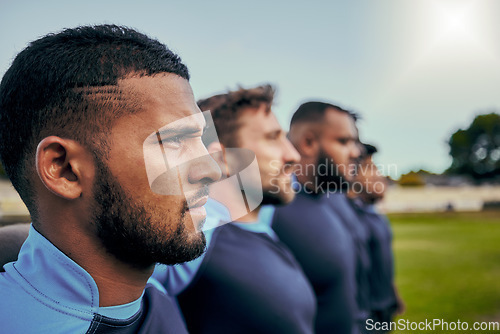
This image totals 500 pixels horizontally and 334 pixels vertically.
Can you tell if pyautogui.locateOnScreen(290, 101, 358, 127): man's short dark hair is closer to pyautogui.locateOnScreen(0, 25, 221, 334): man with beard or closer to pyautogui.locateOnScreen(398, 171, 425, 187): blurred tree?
pyautogui.locateOnScreen(0, 25, 221, 334): man with beard

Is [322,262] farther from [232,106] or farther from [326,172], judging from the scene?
[232,106]

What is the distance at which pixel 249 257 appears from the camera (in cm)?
211

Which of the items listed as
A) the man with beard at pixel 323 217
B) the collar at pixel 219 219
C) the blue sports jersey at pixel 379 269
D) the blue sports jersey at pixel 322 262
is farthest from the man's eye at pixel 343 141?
the blue sports jersey at pixel 379 269

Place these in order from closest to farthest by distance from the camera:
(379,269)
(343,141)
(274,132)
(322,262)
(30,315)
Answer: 1. (30,315)
2. (274,132)
3. (322,262)
4. (343,141)
5. (379,269)

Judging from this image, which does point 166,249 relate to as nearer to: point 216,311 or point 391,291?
point 216,311

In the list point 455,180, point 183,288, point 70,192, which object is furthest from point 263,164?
point 455,180

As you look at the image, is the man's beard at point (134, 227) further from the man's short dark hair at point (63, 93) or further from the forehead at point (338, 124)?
the forehead at point (338, 124)

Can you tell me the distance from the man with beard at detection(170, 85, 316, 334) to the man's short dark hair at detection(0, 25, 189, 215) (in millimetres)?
893

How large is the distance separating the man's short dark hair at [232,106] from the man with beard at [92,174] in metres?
1.20

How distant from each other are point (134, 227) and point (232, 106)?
1.48m

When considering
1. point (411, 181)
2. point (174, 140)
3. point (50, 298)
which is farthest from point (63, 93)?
point (411, 181)

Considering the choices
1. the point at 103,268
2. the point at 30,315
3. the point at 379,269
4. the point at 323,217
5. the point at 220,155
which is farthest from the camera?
the point at 379,269

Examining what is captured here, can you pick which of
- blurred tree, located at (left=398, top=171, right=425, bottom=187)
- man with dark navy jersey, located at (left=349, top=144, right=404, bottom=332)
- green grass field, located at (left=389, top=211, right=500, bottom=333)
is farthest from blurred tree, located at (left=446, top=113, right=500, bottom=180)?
man with dark navy jersey, located at (left=349, top=144, right=404, bottom=332)

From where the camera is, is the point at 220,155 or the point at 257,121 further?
the point at 257,121
